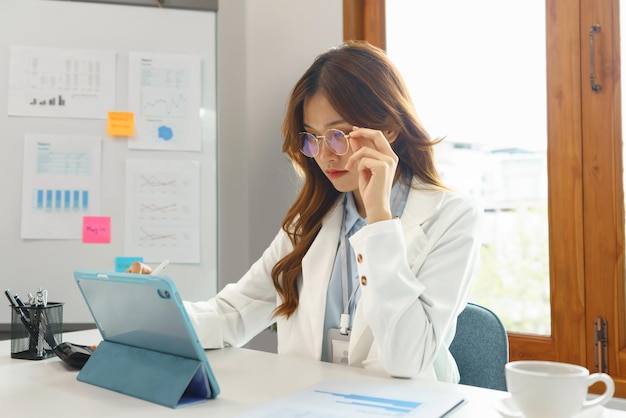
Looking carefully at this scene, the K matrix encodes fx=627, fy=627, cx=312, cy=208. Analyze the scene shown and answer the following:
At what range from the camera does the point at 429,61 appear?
2.52m

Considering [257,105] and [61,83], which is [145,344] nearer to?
[61,83]

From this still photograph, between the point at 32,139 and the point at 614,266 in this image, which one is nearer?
the point at 614,266

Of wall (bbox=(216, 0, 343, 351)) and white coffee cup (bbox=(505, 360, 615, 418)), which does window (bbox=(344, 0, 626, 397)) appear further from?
white coffee cup (bbox=(505, 360, 615, 418))

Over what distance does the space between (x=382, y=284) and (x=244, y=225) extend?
4.85 feet

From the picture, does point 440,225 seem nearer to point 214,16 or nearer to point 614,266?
point 614,266

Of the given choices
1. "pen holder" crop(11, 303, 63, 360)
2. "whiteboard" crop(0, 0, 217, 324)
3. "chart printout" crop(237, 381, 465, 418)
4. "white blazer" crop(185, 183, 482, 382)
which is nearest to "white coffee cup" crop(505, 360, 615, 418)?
"chart printout" crop(237, 381, 465, 418)

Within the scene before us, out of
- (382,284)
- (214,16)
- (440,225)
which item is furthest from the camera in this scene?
(214,16)

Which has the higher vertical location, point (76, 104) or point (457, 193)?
point (76, 104)

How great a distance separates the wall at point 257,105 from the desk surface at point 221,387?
4.19 ft

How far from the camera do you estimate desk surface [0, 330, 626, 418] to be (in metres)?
0.90

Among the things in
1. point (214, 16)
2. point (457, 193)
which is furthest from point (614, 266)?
point (214, 16)

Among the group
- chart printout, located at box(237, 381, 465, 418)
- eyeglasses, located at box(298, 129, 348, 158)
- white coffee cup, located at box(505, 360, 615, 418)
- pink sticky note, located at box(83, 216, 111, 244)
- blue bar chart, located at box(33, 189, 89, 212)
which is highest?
eyeglasses, located at box(298, 129, 348, 158)

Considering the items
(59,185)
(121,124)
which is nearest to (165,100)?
(121,124)

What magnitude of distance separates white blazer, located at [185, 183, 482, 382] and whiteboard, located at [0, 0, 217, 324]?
79 cm
